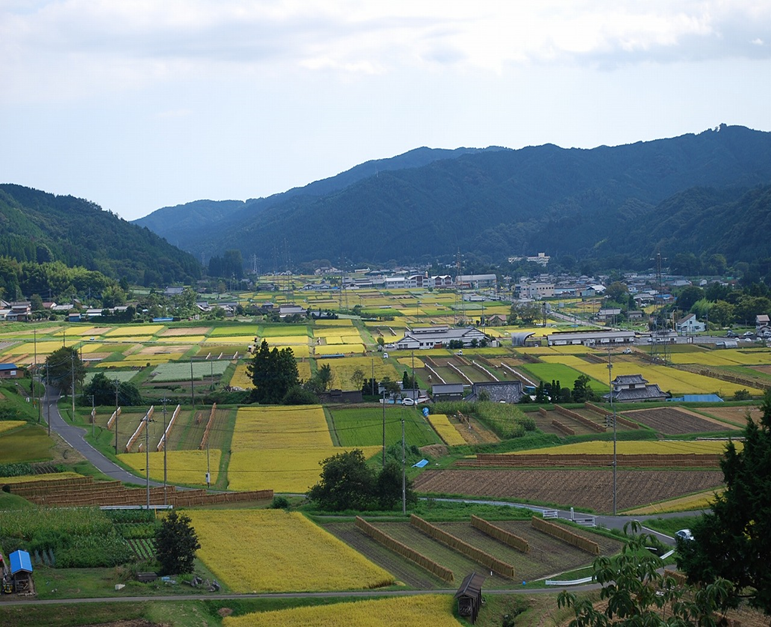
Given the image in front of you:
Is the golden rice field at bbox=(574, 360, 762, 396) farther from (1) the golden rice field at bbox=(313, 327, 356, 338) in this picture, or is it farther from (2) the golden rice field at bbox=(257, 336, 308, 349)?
(1) the golden rice field at bbox=(313, 327, 356, 338)

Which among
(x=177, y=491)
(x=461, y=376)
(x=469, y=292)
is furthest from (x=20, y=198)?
(x=177, y=491)

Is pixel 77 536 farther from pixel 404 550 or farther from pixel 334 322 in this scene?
pixel 334 322

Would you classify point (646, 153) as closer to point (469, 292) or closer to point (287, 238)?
point (287, 238)

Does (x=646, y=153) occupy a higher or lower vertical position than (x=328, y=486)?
higher

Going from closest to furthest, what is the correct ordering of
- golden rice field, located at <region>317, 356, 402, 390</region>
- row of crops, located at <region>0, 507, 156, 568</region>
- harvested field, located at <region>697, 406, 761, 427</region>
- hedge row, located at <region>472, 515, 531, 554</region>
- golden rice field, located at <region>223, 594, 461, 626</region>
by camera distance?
golden rice field, located at <region>223, 594, 461, 626</region>, row of crops, located at <region>0, 507, 156, 568</region>, hedge row, located at <region>472, 515, 531, 554</region>, harvested field, located at <region>697, 406, 761, 427</region>, golden rice field, located at <region>317, 356, 402, 390</region>

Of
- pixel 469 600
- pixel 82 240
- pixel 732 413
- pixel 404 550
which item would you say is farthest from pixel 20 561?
pixel 82 240

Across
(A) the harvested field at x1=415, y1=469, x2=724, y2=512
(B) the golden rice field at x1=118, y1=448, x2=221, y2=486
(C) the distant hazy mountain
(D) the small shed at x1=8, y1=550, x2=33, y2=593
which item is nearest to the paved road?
(B) the golden rice field at x1=118, y1=448, x2=221, y2=486
